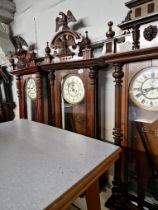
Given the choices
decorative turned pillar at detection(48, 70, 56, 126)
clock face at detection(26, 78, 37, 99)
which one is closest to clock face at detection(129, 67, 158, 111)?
decorative turned pillar at detection(48, 70, 56, 126)

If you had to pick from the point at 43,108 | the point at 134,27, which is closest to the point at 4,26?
the point at 43,108

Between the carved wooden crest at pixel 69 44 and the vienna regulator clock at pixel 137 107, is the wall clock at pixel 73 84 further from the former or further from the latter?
the vienna regulator clock at pixel 137 107

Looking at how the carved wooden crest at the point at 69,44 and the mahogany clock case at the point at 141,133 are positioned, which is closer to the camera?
the mahogany clock case at the point at 141,133

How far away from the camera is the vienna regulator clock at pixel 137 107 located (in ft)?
3.01

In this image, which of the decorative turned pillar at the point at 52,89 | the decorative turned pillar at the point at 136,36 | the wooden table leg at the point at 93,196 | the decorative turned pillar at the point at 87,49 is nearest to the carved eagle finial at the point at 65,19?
the decorative turned pillar at the point at 87,49

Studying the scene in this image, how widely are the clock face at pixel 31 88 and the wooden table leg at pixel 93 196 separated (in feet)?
3.97

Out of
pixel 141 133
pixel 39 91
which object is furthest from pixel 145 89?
pixel 39 91

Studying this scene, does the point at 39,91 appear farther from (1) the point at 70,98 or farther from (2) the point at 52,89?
(1) the point at 70,98

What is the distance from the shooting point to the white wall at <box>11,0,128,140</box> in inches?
49.0

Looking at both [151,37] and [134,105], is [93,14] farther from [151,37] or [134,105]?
[134,105]

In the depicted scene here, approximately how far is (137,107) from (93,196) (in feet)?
1.90

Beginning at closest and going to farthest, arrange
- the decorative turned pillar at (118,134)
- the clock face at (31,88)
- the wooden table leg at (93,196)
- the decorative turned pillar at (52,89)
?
the wooden table leg at (93,196) < the decorative turned pillar at (118,134) < the decorative turned pillar at (52,89) < the clock face at (31,88)

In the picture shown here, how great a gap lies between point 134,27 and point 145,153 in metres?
0.78

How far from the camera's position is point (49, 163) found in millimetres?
734
